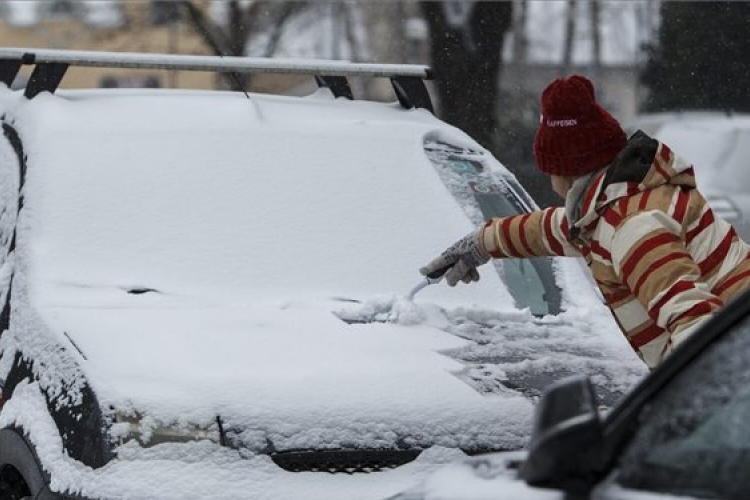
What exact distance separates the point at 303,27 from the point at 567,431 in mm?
22746

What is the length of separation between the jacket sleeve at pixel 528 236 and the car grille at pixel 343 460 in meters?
1.05

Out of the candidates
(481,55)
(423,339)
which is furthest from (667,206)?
(481,55)

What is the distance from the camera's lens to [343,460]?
3.77 meters

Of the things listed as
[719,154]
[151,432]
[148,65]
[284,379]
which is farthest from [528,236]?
[719,154]

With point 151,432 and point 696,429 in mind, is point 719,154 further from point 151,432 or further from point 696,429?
point 696,429

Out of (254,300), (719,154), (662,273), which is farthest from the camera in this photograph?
(719,154)

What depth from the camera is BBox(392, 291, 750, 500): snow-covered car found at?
225 cm

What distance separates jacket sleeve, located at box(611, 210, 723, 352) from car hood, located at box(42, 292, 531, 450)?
0.43 meters

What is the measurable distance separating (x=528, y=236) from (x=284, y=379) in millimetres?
1077

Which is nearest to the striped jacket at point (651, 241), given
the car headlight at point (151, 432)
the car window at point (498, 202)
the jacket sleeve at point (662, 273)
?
the jacket sleeve at point (662, 273)

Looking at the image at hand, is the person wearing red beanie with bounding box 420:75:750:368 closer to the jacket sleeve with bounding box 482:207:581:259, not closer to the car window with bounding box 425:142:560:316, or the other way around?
the jacket sleeve with bounding box 482:207:581:259

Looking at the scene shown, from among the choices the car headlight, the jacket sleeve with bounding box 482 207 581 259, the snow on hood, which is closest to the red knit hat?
the jacket sleeve with bounding box 482 207 581 259

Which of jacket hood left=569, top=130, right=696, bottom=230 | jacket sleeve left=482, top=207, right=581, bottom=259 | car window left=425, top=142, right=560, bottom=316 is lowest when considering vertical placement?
car window left=425, top=142, right=560, bottom=316

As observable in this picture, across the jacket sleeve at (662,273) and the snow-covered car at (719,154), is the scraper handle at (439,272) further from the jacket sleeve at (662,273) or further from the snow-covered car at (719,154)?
the snow-covered car at (719,154)
